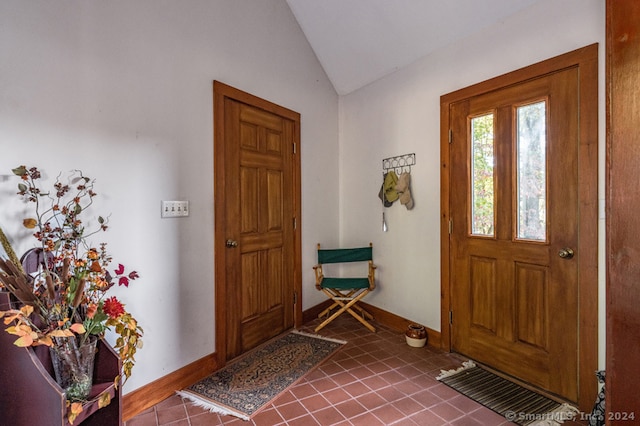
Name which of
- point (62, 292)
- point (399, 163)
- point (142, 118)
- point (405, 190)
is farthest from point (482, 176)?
point (62, 292)

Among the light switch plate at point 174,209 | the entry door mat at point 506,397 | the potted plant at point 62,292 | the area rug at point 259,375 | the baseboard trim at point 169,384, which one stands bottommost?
the entry door mat at point 506,397

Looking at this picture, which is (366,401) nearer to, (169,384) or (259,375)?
(259,375)

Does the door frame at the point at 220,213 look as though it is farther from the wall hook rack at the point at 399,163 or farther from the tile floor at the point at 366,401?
the wall hook rack at the point at 399,163

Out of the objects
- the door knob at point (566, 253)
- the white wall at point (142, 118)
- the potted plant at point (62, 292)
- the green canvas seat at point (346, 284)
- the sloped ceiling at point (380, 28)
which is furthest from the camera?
the green canvas seat at point (346, 284)

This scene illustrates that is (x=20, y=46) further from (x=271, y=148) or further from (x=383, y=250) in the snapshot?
(x=383, y=250)

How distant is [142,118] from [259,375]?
1.85 metres

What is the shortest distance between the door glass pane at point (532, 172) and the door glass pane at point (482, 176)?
0.19 meters

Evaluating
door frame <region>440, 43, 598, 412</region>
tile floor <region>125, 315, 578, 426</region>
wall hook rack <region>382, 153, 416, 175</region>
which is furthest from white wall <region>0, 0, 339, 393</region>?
door frame <region>440, 43, 598, 412</region>

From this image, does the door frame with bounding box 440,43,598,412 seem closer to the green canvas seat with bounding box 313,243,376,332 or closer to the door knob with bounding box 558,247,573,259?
the door knob with bounding box 558,247,573,259

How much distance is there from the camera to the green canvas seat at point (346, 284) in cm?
298

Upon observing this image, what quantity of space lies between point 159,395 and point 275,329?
1118 millimetres

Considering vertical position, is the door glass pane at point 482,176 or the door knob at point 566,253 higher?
the door glass pane at point 482,176

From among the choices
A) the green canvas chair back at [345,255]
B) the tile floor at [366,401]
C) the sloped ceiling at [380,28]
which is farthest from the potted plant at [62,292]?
the sloped ceiling at [380,28]

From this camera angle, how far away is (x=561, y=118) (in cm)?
192
